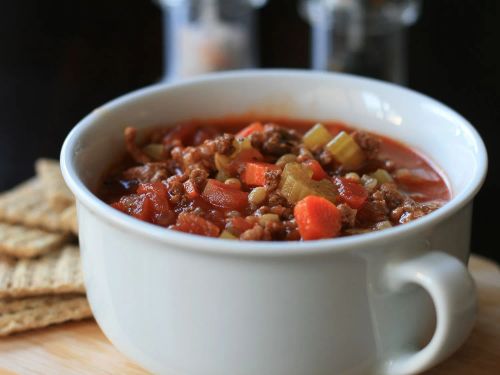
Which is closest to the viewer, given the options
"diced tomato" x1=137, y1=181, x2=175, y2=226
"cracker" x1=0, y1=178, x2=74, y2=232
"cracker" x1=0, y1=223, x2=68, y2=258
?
"diced tomato" x1=137, y1=181, x2=175, y2=226

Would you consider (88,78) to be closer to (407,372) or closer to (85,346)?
(85,346)

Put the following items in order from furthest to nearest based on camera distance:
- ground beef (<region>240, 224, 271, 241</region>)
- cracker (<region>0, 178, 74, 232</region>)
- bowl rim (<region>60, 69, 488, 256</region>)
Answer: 1. cracker (<region>0, 178, 74, 232</region>)
2. ground beef (<region>240, 224, 271, 241</region>)
3. bowl rim (<region>60, 69, 488, 256</region>)

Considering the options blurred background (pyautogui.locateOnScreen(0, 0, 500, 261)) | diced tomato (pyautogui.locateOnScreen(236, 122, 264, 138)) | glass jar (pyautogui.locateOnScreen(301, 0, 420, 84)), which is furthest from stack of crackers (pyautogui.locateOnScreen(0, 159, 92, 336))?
glass jar (pyautogui.locateOnScreen(301, 0, 420, 84))

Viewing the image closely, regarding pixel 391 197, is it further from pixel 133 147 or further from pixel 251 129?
→ pixel 133 147

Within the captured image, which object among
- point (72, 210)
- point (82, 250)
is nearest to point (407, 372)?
point (82, 250)

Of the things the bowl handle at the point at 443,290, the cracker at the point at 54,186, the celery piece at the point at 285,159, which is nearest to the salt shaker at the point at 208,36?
the cracker at the point at 54,186

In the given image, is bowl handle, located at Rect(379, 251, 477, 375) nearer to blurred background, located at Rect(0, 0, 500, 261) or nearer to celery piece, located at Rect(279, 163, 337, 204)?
celery piece, located at Rect(279, 163, 337, 204)

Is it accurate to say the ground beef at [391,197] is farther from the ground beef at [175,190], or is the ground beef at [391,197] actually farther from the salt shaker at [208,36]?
the salt shaker at [208,36]

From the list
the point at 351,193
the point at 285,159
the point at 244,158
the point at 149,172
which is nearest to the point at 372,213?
the point at 351,193
